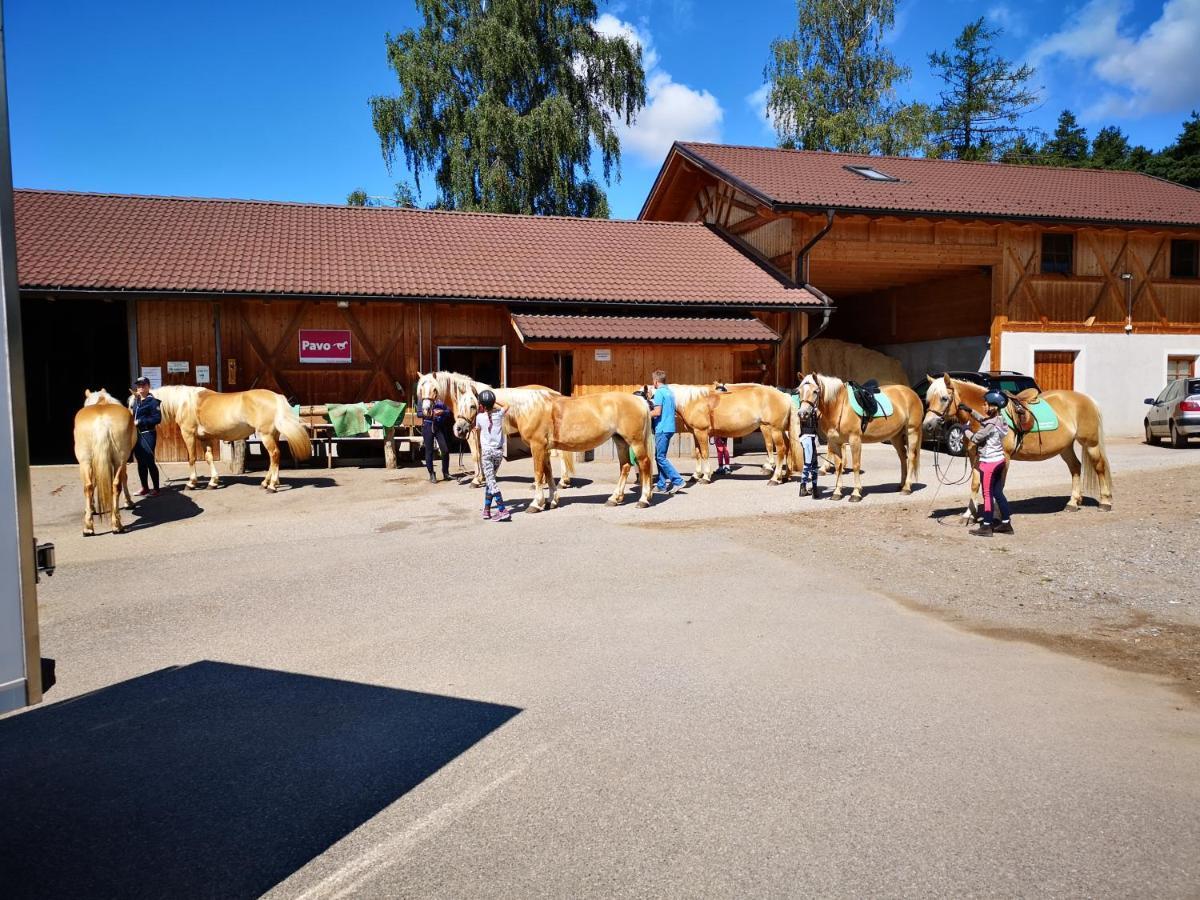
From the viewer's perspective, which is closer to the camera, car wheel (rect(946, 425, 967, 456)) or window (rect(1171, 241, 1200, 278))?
car wheel (rect(946, 425, 967, 456))

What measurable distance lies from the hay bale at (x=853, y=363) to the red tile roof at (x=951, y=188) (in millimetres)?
5382

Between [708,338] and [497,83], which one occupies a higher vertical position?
[497,83]

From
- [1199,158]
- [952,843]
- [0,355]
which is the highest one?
[1199,158]

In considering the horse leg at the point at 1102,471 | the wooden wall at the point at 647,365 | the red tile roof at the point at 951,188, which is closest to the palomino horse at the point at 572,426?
the horse leg at the point at 1102,471

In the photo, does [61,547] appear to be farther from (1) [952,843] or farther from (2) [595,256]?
(2) [595,256]

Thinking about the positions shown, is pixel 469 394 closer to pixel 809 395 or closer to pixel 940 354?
pixel 809 395

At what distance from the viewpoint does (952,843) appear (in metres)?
3.08

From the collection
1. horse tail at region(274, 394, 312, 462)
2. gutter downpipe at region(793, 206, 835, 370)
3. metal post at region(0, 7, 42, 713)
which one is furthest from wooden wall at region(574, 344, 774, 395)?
metal post at region(0, 7, 42, 713)

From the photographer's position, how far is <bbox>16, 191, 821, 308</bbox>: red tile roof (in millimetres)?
17156

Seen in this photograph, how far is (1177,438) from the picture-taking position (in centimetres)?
1812

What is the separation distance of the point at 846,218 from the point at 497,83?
15180mm

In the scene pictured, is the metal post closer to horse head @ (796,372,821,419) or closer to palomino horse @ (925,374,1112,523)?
palomino horse @ (925,374,1112,523)

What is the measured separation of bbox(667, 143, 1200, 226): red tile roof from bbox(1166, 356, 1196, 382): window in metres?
3.78

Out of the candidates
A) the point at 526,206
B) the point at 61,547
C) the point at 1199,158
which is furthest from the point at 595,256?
the point at 1199,158
